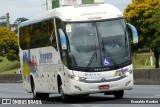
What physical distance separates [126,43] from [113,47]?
1.68ft

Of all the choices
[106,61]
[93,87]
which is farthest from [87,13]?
[93,87]

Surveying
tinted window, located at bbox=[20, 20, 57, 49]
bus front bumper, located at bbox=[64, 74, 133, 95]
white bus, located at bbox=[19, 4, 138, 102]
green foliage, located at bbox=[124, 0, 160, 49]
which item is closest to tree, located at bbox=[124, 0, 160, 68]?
green foliage, located at bbox=[124, 0, 160, 49]

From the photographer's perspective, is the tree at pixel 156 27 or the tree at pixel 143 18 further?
the tree at pixel 143 18

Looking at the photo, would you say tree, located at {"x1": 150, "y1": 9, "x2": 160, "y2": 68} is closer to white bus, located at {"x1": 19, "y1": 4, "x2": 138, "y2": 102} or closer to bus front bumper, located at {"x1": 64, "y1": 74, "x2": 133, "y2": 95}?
white bus, located at {"x1": 19, "y1": 4, "x2": 138, "y2": 102}

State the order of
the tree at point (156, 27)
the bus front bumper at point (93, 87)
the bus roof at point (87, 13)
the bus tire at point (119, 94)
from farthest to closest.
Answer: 1. the tree at point (156, 27)
2. the bus tire at point (119, 94)
3. the bus roof at point (87, 13)
4. the bus front bumper at point (93, 87)

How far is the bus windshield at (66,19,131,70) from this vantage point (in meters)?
19.7

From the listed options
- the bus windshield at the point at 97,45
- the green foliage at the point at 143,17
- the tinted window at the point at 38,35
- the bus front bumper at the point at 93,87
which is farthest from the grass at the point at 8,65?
the bus front bumper at the point at 93,87

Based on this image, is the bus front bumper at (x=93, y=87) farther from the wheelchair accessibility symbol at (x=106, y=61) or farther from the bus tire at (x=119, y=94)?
the bus tire at (x=119, y=94)

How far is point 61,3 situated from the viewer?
9188cm

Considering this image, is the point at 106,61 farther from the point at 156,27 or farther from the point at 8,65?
the point at 8,65

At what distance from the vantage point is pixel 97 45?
19.8 metres

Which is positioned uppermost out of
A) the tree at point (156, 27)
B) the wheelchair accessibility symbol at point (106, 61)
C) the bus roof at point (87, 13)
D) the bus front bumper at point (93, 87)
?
the bus roof at point (87, 13)

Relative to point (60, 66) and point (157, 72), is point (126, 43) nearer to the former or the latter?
point (60, 66)

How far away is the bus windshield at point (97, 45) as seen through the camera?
64.7 feet
